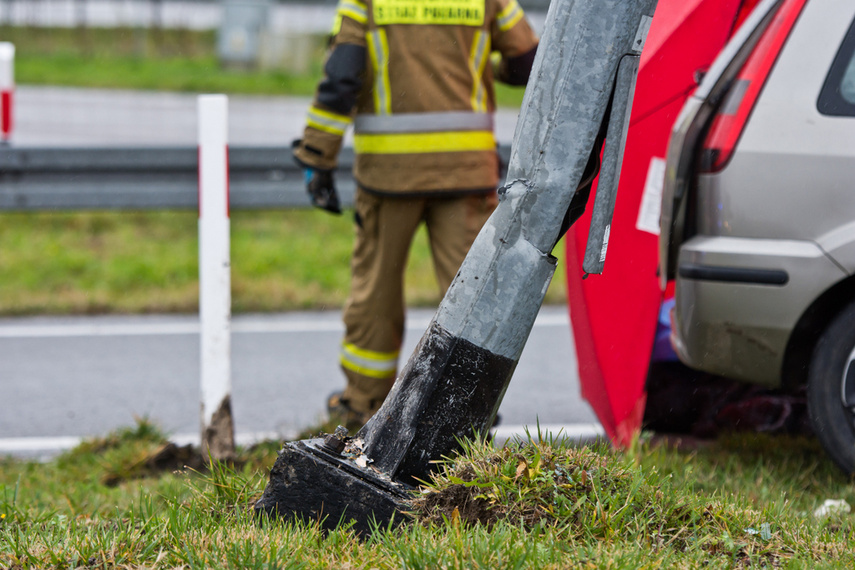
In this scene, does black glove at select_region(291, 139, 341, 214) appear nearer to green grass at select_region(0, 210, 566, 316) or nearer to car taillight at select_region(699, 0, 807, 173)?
car taillight at select_region(699, 0, 807, 173)

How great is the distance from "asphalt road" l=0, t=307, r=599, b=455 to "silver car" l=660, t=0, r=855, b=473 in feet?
2.84

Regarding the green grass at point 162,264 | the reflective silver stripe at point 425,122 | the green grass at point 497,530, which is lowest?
the green grass at point 162,264

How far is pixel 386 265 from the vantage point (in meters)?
3.79

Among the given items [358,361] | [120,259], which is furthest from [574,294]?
[120,259]

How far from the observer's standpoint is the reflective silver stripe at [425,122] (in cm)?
364

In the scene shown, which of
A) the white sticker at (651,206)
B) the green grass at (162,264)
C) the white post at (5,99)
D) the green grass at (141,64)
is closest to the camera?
the white sticker at (651,206)

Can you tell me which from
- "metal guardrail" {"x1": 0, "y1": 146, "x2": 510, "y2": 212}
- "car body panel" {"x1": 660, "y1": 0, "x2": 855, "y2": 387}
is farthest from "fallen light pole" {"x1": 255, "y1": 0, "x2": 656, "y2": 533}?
"metal guardrail" {"x1": 0, "y1": 146, "x2": 510, "y2": 212}

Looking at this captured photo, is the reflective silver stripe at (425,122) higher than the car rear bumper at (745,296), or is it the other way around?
the reflective silver stripe at (425,122)

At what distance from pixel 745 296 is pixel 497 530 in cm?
138

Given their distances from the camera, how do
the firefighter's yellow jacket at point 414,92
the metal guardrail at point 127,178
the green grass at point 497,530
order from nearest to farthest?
1. the green grass at point 497,530
2. the firefighter's yellow jacket at point 414,92
3. the metal guardrail at point 127,178

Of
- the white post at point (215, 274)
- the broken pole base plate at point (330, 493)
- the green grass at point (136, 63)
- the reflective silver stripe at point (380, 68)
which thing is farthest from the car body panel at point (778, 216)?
the green grass at point (136, 63)

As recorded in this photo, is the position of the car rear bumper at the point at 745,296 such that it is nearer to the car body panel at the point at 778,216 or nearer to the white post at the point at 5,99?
the car body panel at the point at 778,216

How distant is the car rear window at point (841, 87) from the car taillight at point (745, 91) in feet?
0.57

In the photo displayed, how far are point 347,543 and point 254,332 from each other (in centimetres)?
373
